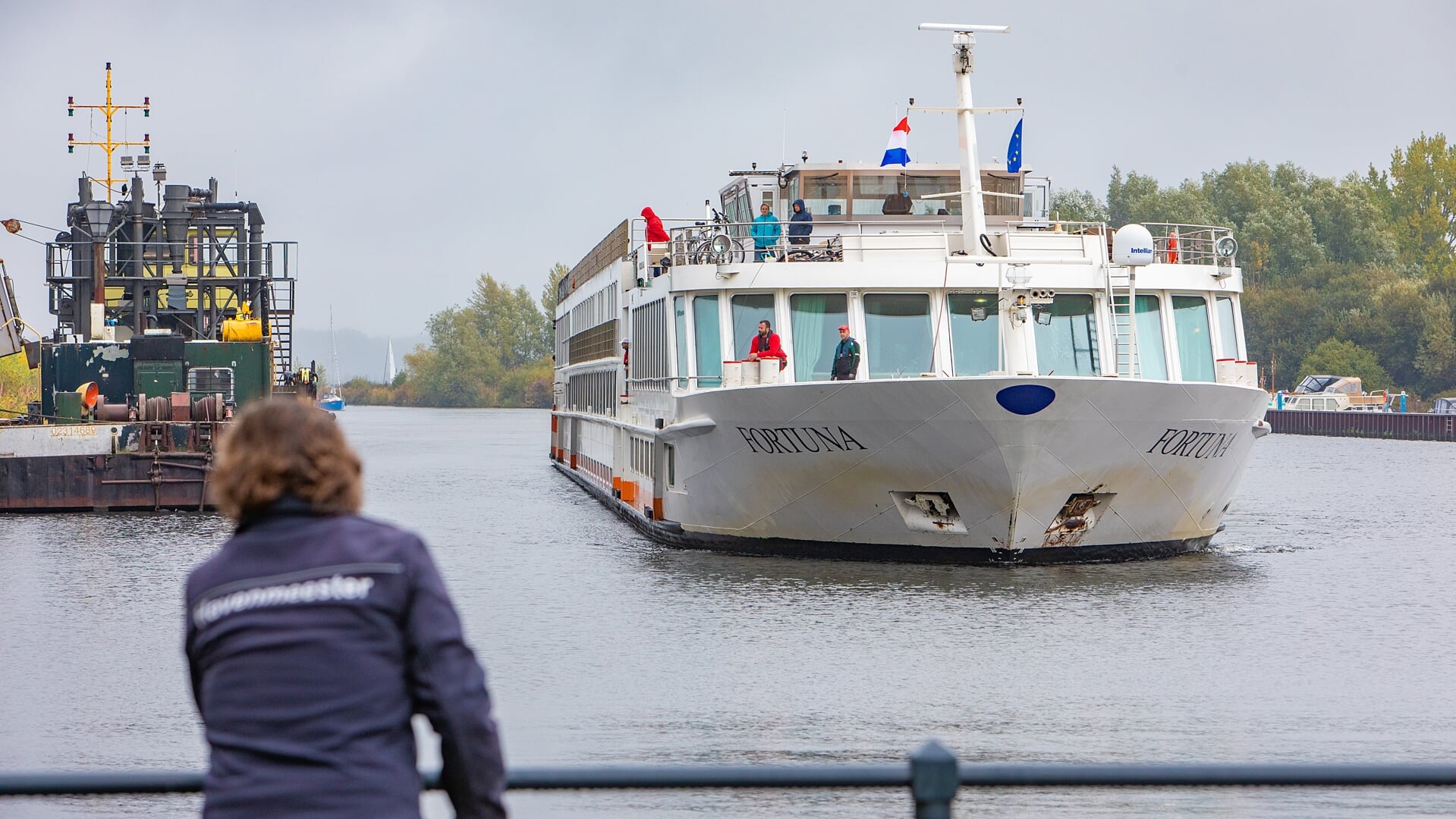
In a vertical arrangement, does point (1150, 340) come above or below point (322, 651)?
above

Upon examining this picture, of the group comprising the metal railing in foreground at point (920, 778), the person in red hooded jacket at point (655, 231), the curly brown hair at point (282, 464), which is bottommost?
the metal railing in foreground at point (920, 778)

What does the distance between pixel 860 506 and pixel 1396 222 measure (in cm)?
8909

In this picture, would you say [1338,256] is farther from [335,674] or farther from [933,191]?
[335,674]

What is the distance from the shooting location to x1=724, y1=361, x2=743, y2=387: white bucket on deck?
62.7 ft

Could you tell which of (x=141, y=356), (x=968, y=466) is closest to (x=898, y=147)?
(x=968, y=466)

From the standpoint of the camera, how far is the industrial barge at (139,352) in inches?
1091

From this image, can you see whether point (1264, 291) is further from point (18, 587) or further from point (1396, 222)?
point (18, 587)

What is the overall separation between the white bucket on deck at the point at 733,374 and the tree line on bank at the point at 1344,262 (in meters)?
69.9

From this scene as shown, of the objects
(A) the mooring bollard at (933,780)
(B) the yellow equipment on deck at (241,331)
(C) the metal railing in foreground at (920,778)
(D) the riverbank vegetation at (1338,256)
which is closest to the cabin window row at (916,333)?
(C) the metal railing in foreground at (920,778)

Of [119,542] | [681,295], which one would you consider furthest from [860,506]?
[119,542]

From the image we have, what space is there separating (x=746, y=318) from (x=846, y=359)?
1819 mm

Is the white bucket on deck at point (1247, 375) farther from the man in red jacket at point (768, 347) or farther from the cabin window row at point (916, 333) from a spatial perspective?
the man in red jacket at point (768, 347)

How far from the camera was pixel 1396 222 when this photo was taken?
98812 millimetres

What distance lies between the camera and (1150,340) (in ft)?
66.1
